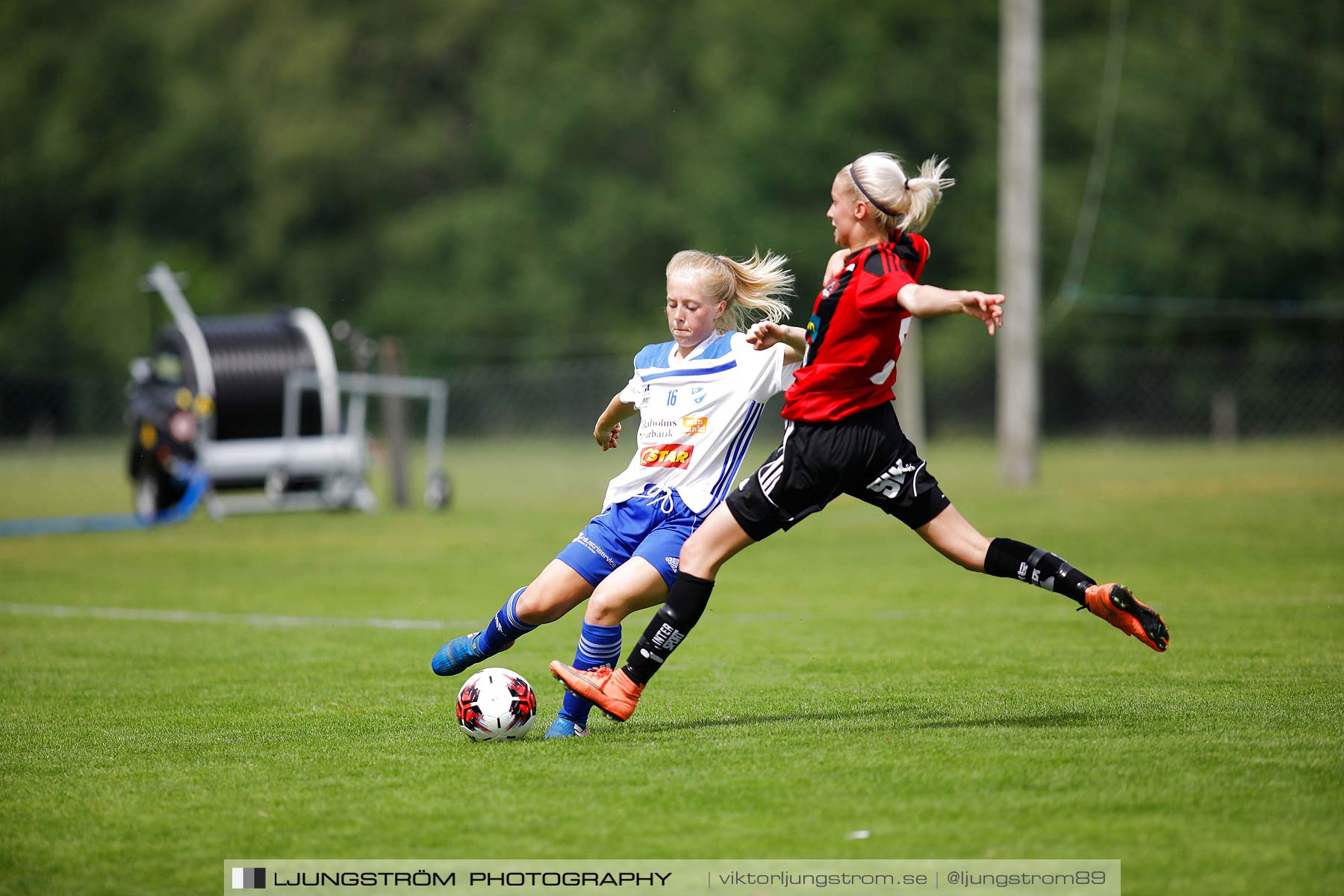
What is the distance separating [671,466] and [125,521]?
15111 millimetres

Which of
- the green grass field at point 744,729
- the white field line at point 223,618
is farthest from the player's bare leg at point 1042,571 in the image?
the white field line at point 223,618

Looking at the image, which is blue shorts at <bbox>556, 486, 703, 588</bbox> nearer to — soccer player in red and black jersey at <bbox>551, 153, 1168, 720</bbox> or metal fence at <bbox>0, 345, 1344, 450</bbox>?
soccer player in red and black jersey at <bbox>551, 153, 1168, 720</bbox>

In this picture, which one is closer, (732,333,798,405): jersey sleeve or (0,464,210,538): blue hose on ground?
(732,333,798,405): jersey sleeve

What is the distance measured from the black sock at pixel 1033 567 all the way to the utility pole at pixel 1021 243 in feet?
46.1

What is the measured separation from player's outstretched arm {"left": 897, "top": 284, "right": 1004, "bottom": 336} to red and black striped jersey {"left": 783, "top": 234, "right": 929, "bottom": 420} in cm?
17

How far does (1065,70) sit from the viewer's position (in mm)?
41750

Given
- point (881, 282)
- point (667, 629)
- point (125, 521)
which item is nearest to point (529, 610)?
point (667, 629)

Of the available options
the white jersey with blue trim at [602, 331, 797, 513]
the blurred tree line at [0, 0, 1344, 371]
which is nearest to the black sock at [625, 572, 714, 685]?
the white jersey with blue trim at [602, 331, 797, 513]

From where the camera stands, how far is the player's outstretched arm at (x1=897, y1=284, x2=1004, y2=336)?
4.75m

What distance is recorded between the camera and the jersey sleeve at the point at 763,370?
568 centimetres

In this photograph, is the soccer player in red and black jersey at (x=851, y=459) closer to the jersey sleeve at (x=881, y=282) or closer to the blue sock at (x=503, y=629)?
the jersey sleeve at (x=881, y=282)

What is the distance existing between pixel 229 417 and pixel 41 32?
43924 mm

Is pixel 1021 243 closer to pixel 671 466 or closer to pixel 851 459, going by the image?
pixel 671 466

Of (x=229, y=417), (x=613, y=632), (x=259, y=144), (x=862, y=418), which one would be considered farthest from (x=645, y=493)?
(x=259, y=144)
